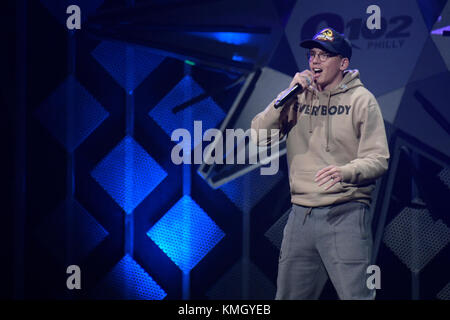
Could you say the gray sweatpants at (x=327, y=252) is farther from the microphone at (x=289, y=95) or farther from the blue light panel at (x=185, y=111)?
the blue light panel at (x=185, y=111)

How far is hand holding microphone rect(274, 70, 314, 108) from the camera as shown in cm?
204

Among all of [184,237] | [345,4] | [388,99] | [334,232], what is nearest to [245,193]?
[184,237]

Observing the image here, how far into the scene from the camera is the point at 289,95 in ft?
6.73

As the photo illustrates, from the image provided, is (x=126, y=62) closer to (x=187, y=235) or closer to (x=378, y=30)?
(x=187, y=235)

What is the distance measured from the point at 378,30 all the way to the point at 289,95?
706mm

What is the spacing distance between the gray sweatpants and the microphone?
437 millimetres

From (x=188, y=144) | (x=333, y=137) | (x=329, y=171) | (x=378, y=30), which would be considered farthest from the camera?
(x=188, y=144)

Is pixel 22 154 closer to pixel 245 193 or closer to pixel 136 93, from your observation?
pixel 136 93

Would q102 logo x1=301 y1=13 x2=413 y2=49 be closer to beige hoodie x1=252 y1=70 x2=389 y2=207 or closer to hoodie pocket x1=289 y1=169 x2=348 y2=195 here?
beige hoodie x1=252 y1=70 x2=389 y2=207

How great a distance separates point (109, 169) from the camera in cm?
257

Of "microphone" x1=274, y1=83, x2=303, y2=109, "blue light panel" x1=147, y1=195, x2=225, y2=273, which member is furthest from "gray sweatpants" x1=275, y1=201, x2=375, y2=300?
"blue light panel" x1=147, y1=195, x2=225, y2=273

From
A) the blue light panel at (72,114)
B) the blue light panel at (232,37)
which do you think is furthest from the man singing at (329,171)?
the blue light panel at (72,114)

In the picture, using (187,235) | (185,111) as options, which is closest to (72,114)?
(185,111)

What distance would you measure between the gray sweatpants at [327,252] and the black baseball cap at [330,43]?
65 centimetres
